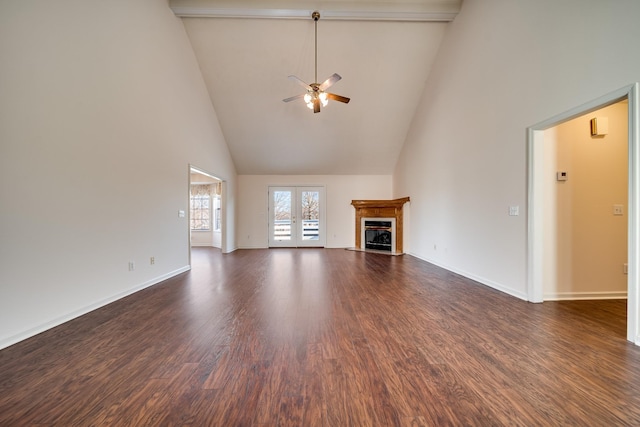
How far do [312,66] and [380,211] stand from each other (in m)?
4.12

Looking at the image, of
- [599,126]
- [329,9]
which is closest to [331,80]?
[329,9]

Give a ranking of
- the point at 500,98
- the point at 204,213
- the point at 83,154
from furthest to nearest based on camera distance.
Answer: the point at 204,213, the point at 500,98, the point at 83,154

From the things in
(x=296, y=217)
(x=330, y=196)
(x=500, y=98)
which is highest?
(x=500, y=98)

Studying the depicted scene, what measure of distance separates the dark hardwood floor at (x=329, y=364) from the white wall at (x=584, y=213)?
266mm

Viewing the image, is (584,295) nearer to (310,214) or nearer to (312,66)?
(312,66)

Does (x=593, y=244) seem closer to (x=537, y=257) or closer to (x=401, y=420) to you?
(x=537, y=257)

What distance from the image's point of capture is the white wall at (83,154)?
219cm

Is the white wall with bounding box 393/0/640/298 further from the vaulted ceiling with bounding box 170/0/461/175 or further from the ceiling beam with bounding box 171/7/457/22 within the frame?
the vaulted ceiling with bounding box 170/0/461/175

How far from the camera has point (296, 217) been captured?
8422 mm

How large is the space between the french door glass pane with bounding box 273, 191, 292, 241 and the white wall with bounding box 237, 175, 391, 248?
0.28 metres

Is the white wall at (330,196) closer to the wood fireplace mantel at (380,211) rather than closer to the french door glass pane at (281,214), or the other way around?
the french door glass pane at (281,214)

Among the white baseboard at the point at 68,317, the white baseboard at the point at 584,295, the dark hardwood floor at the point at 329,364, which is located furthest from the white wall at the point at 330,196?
the white baseboard at the point at 584,295

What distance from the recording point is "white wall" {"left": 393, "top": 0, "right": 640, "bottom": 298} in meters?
2.40

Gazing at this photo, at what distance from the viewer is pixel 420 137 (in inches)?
239
